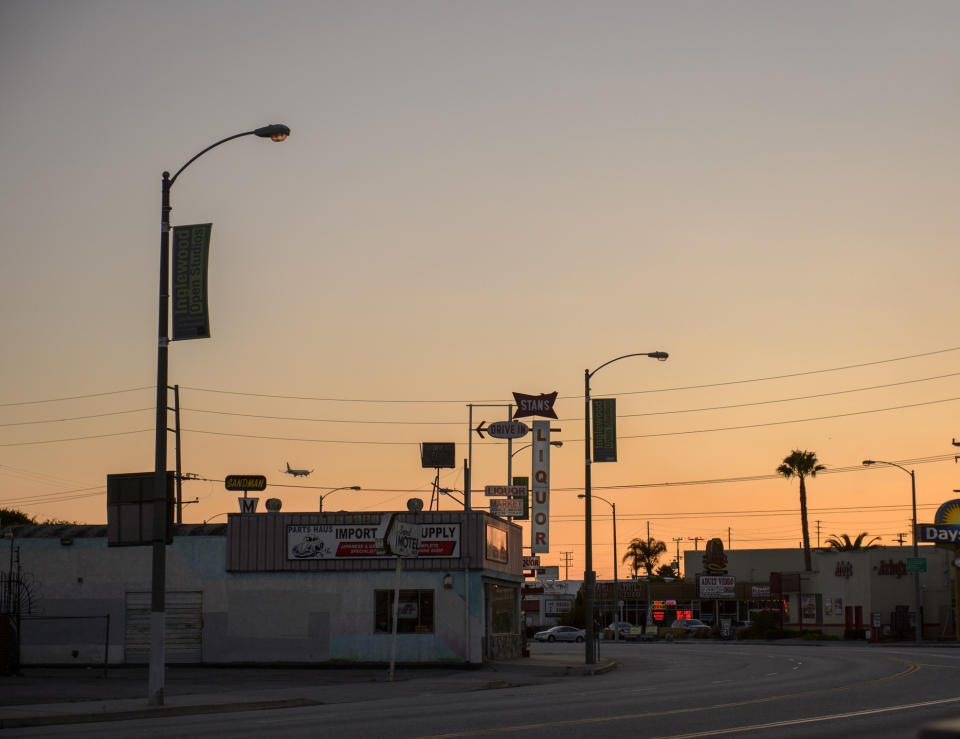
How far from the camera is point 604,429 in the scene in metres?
48.0

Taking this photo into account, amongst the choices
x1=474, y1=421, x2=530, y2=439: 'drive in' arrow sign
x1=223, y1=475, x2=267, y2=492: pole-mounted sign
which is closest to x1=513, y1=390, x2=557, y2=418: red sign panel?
x1=474, y1=421, x2=530, y2=439: 'drive in' arrow sign

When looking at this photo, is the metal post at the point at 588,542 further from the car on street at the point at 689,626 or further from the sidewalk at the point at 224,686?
the car on street at the point at 689,626

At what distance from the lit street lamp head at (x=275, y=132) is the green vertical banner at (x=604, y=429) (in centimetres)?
2621

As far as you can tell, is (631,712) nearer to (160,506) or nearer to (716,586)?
(160,506)

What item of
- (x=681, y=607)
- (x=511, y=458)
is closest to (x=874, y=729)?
(x=511, y=458)

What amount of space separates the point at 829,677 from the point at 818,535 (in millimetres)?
108949

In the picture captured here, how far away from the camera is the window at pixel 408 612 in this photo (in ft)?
137

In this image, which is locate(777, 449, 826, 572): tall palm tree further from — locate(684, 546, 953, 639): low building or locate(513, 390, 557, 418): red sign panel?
locate(513, 390, 557, 418): red sign panel

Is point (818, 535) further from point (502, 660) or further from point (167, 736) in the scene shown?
point (167, 736)

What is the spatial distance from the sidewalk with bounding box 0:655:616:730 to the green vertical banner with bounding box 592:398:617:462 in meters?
8.19

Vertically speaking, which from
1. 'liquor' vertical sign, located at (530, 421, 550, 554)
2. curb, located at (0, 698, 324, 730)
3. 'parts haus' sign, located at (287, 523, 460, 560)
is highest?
'liquor' vertical sign, located at (530, 421, 550, 554)

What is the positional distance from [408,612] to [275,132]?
75.9ft

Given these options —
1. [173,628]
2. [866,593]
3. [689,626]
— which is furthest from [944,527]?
[173,628]

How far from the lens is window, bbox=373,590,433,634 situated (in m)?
41.8
